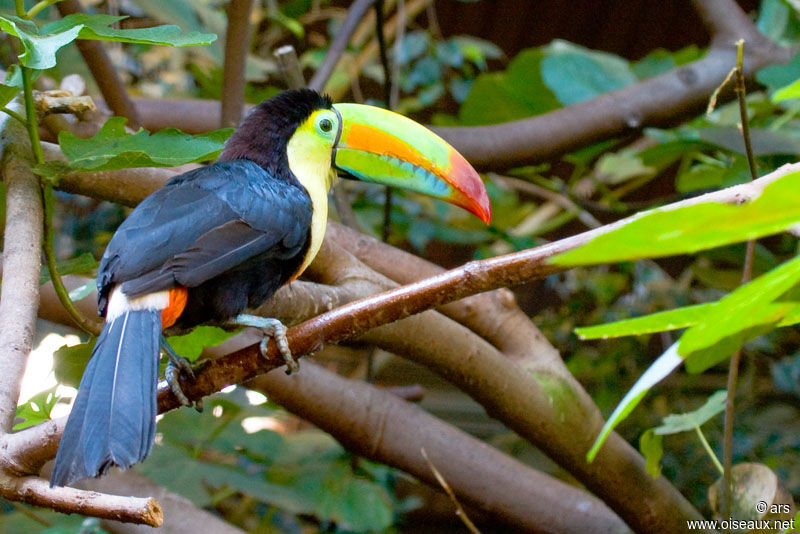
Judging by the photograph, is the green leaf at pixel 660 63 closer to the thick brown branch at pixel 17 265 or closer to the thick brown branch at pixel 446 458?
the thick brown branch at pixel 446 458

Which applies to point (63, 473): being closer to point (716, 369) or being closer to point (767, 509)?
point (767, 509)

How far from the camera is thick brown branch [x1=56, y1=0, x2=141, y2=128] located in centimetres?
201

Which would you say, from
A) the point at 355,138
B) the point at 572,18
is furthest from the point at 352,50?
the point at 355,138

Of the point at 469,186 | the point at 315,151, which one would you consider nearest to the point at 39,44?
the point at 315,151

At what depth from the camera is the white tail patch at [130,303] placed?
1.20 metres

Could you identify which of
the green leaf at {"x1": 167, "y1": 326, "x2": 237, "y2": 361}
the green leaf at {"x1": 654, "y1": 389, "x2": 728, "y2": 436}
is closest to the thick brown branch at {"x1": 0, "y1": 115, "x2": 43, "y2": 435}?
the green leaf at {"x1": 167, "y1": 326, "x2": 237, "y2": 361}

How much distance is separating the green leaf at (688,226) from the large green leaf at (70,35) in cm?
79

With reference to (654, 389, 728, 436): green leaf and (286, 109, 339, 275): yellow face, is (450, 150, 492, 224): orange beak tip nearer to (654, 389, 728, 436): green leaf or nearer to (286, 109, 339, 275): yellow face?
(286, 109, 339, 275): yellow face

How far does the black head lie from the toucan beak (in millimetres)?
81

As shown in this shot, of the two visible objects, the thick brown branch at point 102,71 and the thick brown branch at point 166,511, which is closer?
the thick brown branch at point 166,511

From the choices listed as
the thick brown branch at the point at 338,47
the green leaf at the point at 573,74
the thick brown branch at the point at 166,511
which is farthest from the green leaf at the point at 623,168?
the thick brown branch at the point at 166,511

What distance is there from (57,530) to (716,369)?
290 cm

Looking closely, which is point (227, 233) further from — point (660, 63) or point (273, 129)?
point (660, 63)

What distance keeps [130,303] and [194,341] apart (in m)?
0.24
